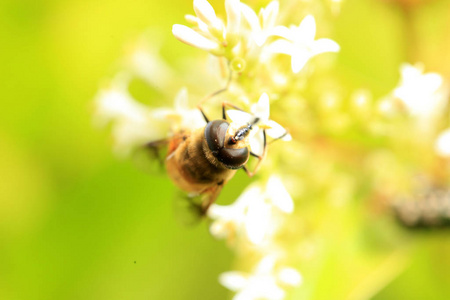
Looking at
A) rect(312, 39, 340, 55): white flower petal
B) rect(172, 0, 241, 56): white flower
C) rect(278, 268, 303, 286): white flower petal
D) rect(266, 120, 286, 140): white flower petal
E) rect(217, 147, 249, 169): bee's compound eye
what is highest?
rect(312, 39, 340, 55): white flower petal

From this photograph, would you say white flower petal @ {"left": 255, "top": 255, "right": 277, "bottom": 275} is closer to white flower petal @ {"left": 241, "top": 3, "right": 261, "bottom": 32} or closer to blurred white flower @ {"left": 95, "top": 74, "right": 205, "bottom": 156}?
blurred white flower @ {"left": 95, "top": 74, "right": 205, "bottom": 156}

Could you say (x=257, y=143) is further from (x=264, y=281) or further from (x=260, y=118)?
(x=264, y=281)

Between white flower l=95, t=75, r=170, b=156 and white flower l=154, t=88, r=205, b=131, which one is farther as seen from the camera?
white flower l=95, t=75, r=170, b=156

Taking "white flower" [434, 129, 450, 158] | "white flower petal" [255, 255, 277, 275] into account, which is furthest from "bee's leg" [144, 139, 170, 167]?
"white flower" [434, 129, 450, 158]

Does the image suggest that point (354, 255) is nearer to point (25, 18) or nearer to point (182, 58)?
point (182, 58)

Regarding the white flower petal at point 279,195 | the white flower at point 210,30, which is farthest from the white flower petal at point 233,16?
the white flower petal at point 279,195

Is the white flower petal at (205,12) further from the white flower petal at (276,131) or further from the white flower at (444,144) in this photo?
the white flower at (444,144)
